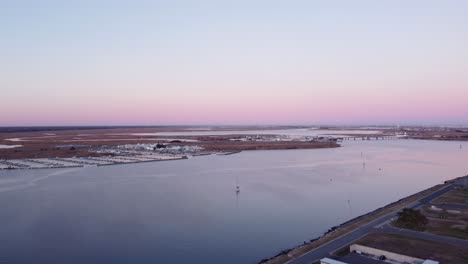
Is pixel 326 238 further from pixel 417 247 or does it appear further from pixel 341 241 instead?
pixel 417 247

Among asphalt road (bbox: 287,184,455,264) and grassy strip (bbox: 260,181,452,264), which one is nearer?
asphalt road (bbox: 287,184,455,264)

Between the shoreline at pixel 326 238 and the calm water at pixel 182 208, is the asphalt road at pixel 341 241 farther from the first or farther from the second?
the calm water at pixel 182 208

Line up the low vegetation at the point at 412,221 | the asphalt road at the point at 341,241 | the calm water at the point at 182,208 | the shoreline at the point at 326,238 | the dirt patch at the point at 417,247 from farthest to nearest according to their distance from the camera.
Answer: the low vegetation at the point at 412,221 < the calm water at the point at 182,208 < the shoreline at the point at 326,238 < the asphalt road at the point at 341,241 < the dirt patch at the point at 417,247

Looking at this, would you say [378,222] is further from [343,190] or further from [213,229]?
[343,190]

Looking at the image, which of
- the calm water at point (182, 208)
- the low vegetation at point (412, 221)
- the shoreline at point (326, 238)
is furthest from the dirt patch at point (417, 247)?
the calm water at point (182, 208)

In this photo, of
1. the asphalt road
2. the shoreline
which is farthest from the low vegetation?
the shoreline

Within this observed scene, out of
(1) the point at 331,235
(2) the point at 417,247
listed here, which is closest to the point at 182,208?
(1) the point at 331,235

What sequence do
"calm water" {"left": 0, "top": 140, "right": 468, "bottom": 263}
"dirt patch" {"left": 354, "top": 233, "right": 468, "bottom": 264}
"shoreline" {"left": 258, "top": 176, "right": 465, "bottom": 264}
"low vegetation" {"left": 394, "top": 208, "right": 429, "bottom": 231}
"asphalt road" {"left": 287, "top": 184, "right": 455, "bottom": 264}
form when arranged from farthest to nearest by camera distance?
"low vegetation" {"left": 394, "top": 208, "right": 429, "bottom": 231} → "calm water" {"left": 0, "top": 140, "right": 468, "bottom": 263} → "shoreline" {"left": 258, "top": 176, "right": 465, "bottom": 264} → "asphalt road" {"left": 287, "top": 184, "right": 455, "bottom": 264} → "dirt patch" {"left": 354, "top": 233, "right": 468, "bottom": 264}

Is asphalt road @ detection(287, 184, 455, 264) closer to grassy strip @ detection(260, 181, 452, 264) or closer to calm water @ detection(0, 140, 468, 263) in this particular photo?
grassy strip @ detection(260, 181, 452, 264)

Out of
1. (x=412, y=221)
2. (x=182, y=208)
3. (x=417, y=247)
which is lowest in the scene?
(x=182, y=208)
